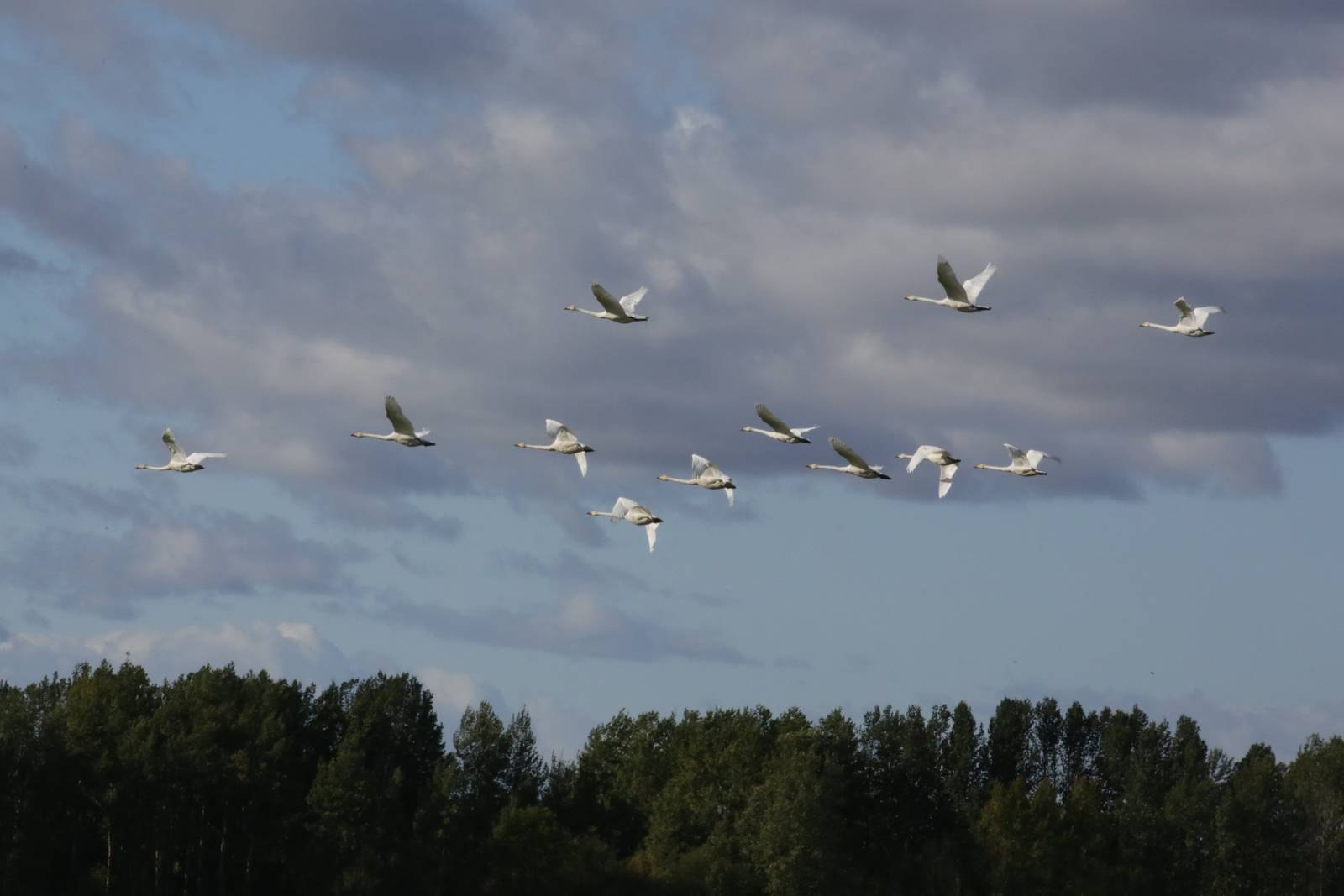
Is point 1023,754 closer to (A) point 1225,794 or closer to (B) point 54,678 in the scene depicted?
(A) point 1225,794

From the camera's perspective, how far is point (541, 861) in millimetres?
125312

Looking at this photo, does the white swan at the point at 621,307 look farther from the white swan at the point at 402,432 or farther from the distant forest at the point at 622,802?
the distant forest at the point at 622,802

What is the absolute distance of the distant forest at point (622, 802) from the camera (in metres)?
118

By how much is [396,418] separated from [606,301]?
27.5 feet

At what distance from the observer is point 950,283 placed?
77688 millimetres

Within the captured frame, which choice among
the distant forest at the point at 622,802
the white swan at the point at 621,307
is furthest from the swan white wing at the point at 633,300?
the distant forest at the point at 622,802

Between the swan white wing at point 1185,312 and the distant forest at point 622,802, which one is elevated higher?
the swan white wing at point 1185,312

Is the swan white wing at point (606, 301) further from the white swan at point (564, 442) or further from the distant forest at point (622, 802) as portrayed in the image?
the distant forest at point (622, 802)

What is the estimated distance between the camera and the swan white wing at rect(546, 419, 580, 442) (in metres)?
85.3

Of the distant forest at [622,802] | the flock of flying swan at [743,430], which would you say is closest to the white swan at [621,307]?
the flock of flying swan at [743,430]

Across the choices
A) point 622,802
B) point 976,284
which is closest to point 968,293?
point 976,284

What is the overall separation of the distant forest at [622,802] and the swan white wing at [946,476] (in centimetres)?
4205

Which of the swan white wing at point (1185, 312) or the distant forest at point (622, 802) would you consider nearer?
the swan white wing at point (1185, 312)

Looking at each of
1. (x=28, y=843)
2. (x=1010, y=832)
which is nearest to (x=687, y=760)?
(x=1010, y=832)
